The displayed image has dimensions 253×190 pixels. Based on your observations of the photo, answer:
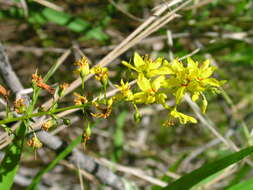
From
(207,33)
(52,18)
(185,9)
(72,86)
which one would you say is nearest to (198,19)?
(207,33)

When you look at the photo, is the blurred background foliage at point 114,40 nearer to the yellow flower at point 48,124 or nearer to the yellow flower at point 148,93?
the yellow flower at point 148,93

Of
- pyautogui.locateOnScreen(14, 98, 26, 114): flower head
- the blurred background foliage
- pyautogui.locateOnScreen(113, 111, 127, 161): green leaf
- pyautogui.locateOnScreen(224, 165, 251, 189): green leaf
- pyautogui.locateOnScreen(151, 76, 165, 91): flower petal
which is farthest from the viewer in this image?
pyautogui.locateOnScreen(113, 111, 127, 161): green leaf

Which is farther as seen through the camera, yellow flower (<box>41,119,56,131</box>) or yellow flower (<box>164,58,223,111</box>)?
yellow flower (<box>164,58,223,111</box>)

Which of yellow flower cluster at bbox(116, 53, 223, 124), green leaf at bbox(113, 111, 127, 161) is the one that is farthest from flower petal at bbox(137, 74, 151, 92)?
green leaf at bbox(113, 111, 127, 161)

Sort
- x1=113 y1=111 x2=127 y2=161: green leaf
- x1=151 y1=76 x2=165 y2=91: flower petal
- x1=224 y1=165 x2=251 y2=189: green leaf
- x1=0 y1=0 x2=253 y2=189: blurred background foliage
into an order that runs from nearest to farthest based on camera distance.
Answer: x1=151 y1=76 x2=165 y2=91: flower petal
x1=224 y1=165 x2=251 y2=189: green leaf
x1=0 y1=0 x2=253 y2=189: blurred background foliage
x1=113 y1=111 x2=127 y2=161: green leaf

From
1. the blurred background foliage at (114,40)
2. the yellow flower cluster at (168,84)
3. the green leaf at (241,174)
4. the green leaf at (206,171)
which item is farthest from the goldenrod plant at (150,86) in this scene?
the blurred background foliage at (114,40)

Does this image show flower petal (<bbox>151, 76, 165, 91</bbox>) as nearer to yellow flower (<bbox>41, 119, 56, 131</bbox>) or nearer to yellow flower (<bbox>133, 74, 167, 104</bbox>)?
yellow flower (<bbox>133, 74, 167, 104</bbox>)
